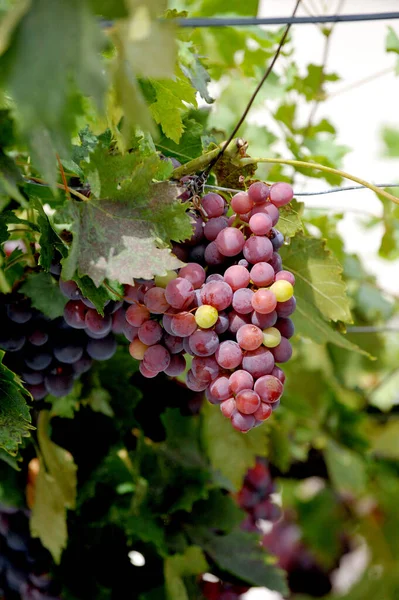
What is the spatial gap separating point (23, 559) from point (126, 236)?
0.53m

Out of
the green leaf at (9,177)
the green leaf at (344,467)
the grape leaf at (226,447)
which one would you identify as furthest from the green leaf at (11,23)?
the green leaf at (344,467)

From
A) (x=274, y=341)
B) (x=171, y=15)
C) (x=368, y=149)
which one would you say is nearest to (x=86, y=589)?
(x=274, y=341)

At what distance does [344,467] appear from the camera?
1.07 meters

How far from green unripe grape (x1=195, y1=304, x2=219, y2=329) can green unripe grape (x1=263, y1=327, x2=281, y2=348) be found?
0.13ft

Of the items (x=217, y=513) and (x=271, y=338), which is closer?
(x=271, y=338)

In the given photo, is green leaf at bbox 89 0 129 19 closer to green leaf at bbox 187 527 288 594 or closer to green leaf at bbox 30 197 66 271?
green leaf at bbox 30 197 66 271

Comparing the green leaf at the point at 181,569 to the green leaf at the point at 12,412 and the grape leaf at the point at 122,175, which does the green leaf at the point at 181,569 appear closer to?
the green leaf at the point at 12,412

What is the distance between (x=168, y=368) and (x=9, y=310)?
178 millimetres

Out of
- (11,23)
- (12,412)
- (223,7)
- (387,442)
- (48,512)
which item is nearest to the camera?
(11,23)

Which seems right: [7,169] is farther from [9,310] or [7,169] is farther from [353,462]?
[353,462]

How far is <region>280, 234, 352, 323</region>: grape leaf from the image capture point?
0.58m

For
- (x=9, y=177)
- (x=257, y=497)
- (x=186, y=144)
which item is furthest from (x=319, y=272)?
(x=257, y=497)

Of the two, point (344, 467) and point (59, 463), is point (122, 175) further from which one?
point (344, 467)

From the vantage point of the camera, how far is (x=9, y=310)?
24.0 inches
